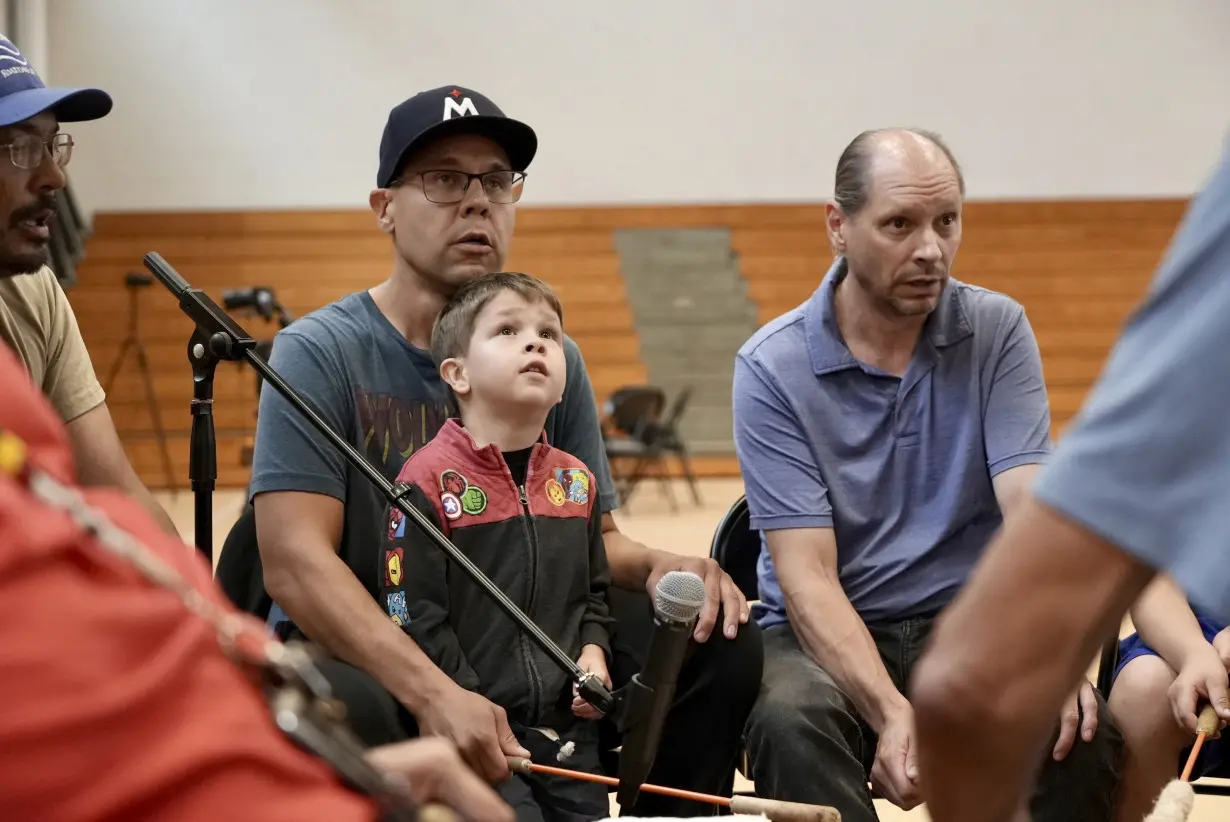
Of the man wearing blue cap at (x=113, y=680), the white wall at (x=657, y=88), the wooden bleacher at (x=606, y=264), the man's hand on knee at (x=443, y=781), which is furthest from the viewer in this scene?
the white wall at (x=657, y=88)

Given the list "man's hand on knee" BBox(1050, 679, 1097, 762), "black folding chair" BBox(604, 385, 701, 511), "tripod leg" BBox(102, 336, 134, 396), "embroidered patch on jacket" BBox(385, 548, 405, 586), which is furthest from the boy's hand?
"tripod leg" BBox(102, 336, 134, 396)

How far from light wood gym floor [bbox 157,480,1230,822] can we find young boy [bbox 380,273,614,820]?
392 centimetres

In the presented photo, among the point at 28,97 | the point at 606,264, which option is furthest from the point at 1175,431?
the point at 606,264

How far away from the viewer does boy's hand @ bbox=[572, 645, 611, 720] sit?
206cm

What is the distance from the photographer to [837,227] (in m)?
2.71

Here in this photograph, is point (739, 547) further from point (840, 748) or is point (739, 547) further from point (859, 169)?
point (859, 169)

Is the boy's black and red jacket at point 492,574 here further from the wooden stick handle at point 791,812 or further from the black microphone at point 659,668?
the wooden stick handle at point 791,812

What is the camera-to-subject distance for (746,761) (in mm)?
2396

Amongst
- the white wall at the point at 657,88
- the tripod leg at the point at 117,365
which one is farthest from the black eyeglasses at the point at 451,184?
the white wall at the point at 657,88

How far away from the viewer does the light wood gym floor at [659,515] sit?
727 centimetres

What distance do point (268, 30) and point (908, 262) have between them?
11.1 metres

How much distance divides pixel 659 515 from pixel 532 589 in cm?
656

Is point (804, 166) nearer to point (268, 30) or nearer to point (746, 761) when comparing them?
point (268, 30)

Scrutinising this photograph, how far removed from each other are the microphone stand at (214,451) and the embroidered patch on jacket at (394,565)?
0.39ft
